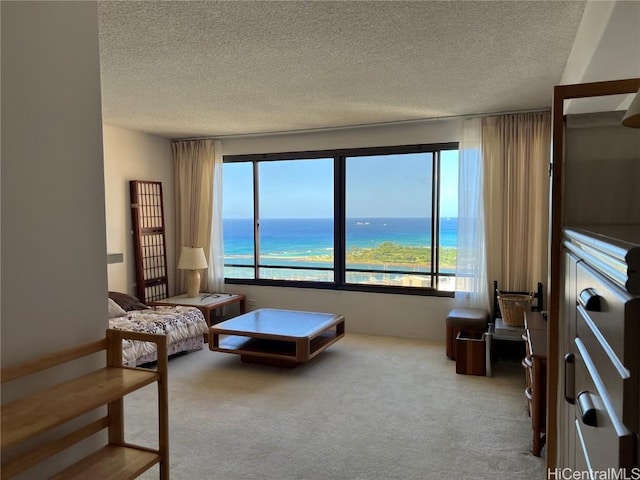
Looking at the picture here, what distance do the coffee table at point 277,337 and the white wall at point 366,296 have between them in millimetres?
795

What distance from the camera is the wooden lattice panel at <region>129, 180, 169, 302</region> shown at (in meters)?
5.38

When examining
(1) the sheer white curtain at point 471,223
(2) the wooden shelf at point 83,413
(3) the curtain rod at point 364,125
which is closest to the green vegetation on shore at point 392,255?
(1) the sheer white curtain at point 471,223

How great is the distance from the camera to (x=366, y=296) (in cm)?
534

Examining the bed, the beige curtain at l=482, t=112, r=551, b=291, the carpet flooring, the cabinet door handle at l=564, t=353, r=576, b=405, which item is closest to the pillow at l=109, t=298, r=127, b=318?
the bed

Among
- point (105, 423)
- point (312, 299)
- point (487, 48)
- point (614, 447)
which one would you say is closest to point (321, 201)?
point (312, 299)

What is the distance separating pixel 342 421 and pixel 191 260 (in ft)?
10.4

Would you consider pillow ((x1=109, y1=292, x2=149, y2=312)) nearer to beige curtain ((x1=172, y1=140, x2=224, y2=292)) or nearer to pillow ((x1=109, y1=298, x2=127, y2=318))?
pillow ((x1=109, y1=298, x2=127, y2=318))

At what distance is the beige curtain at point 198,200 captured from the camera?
591 centimetres

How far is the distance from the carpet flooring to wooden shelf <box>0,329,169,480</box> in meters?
0.75

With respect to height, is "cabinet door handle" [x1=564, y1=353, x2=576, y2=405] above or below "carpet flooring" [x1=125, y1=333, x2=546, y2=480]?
above

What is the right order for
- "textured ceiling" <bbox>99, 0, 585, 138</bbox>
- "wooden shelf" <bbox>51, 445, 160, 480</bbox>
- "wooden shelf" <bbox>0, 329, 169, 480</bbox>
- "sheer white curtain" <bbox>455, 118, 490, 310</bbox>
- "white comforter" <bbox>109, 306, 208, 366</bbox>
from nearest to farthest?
"wooden shelf" <bbox>0, 329, 169, 480</bbox>, "wooden shelf" <bbox>51, 445, 160, 480</bbox>, "textured ceiling" <bbox>99, 0, 585, 138</bbox>, "white comforter" <bbox>109, 306, 208, 366</bbox>, "sheer white curtain" <bbox>455, 118, 490, 310</bbox>

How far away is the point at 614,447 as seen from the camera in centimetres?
73

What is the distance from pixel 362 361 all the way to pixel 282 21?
305 centimetres

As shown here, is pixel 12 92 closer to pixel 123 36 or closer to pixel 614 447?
pixel 123 36
